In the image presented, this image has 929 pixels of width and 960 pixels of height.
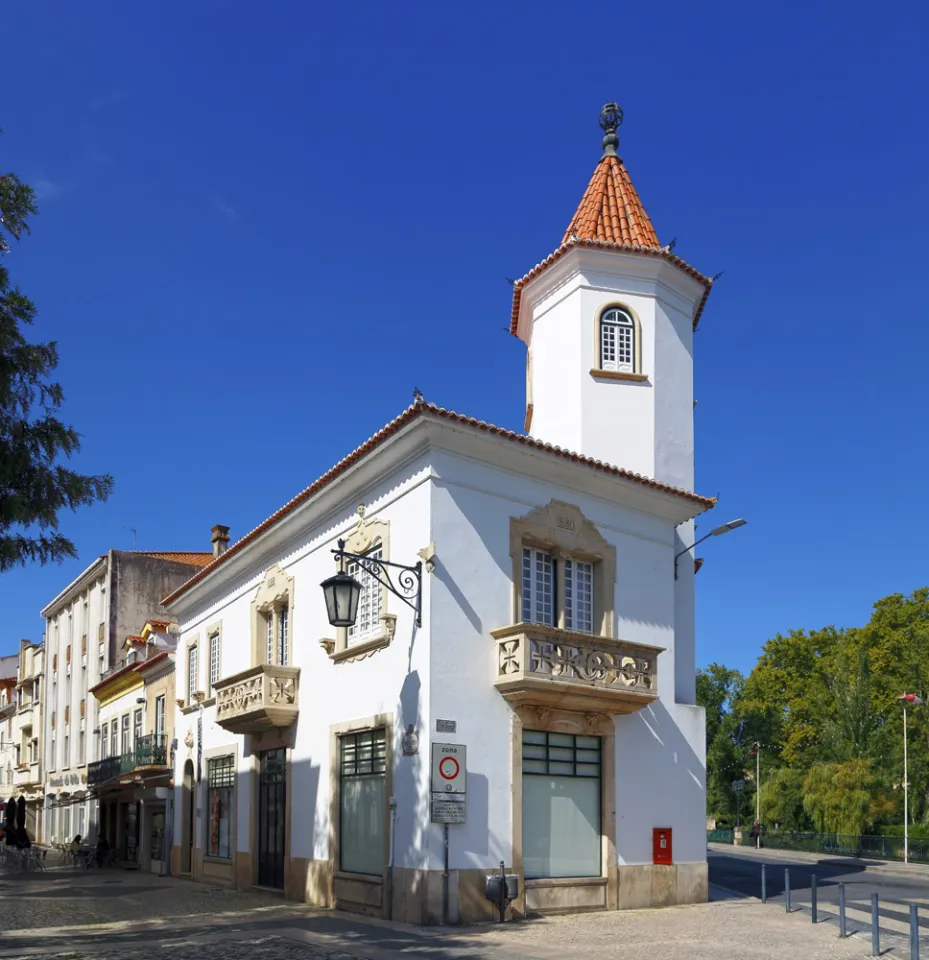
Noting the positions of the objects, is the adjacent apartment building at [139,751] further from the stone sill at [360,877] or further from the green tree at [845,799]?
the green tree at [845,799]

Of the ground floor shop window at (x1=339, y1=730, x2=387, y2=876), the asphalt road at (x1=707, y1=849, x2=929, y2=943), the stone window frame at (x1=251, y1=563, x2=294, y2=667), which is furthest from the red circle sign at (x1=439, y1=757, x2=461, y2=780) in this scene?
the stone window frame at (x1=251, y1=563, x2=294, y2=667)

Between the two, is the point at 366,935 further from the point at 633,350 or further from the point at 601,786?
the point at 633,350

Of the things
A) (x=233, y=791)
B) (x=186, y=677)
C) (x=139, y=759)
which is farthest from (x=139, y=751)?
(x=233, y=791)

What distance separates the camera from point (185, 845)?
1073 inches

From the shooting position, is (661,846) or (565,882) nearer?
(565,882)

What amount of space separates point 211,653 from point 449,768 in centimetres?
1224

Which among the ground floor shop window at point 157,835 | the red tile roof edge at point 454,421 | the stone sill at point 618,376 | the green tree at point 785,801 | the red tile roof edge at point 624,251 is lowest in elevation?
the green tree at point 785,801

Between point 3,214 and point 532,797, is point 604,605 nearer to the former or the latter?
point 532,797

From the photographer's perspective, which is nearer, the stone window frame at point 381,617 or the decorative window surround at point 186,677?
the stone window frame at point 381,617

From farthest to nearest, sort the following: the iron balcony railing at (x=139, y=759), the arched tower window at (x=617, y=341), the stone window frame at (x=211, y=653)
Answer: the iron balcony railing at (x=139, y=759), the stone window frame at (x=211, y=653), the arched tower window at (x=617, y=341)

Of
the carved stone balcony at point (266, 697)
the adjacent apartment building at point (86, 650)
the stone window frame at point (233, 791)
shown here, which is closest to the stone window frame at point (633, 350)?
the carved stone balcony at point (266, 697)

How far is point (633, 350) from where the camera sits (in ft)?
72.7

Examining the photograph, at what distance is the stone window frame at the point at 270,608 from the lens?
2155 centimetres

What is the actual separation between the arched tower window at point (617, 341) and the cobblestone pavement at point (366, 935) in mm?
10274
